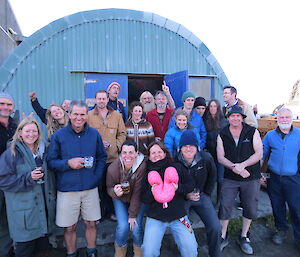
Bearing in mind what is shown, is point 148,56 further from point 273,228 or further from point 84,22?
point 273,228

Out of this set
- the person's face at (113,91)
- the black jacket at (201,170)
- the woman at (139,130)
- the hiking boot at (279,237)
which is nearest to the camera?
the black jacket at (201,170)

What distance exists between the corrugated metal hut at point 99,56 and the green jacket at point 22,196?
4.71m

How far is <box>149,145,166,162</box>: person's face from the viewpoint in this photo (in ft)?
9.60

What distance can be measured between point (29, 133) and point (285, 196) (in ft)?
12.8


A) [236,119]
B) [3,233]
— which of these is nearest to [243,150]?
[236,119]

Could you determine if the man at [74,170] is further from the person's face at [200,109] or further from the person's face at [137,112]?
the person's face at [200,109]

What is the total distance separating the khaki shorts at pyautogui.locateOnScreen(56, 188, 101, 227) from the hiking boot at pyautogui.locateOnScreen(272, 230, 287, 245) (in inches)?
117

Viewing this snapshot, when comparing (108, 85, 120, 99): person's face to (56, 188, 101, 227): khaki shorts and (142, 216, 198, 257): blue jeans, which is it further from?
(142, 216, 198, 257): blue jeans

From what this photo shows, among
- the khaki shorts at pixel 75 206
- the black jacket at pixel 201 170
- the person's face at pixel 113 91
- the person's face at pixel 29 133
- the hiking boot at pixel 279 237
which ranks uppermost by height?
the person's face at pixel 113 91

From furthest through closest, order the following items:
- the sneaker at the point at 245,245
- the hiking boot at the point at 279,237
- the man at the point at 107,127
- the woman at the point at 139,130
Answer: the woman at the point at 139,130
the hiking boot at the point at 279,237
the man at the point at 107,127
the sneaker at the point at 245,245

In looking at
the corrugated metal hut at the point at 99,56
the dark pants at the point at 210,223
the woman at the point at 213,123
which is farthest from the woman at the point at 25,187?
the corrugated metal hut at the point at 99,56

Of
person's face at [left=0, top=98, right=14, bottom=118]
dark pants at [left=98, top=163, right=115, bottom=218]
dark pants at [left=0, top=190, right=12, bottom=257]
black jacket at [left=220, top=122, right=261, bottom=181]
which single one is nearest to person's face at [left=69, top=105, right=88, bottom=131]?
dark pants at [left=98, top=163, right=115, bottom=218]

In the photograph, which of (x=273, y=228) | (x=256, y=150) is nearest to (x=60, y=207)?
(x=256, y=150)

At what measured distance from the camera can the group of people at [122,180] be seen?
2.74 meters
